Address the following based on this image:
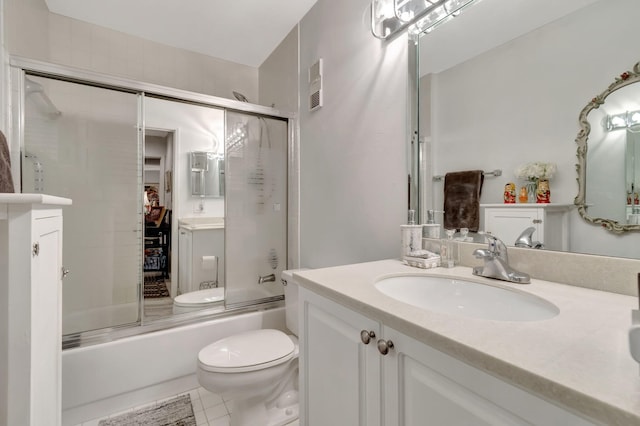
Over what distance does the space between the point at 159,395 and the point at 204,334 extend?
379mm

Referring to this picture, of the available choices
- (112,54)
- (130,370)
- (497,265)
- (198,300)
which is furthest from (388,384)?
(112,54)

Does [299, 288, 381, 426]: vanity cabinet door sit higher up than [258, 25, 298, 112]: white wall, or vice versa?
[258, 25, 298, 112]: white wall

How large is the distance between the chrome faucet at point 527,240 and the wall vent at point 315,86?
1332 mm

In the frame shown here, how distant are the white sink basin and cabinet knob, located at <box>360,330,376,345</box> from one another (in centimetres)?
17

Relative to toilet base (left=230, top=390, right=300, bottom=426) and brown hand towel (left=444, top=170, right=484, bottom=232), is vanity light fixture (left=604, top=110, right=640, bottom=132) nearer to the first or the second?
brown hand towel (left=444, top=170, right=484, bottom=232)

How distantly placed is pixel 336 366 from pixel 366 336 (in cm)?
18

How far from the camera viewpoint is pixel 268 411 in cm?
147

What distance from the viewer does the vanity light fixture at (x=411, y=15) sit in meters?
1.11

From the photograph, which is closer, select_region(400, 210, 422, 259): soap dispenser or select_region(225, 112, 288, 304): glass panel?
select_region(400, 210, 422, 259): soap dispenser

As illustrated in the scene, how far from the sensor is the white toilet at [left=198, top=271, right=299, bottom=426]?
4.15 ft

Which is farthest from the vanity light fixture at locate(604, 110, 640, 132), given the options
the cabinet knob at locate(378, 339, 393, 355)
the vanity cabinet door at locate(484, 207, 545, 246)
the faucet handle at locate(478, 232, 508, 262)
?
the cabinet knob at locate(378, 339, 393, 355)

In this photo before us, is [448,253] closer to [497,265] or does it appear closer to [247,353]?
[497,265]

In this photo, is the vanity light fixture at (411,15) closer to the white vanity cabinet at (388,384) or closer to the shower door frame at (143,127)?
the shower door frame at (143,127)

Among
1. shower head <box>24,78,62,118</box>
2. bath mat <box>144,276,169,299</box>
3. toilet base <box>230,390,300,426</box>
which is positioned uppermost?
shower head <box>24,78,62,118</box>
